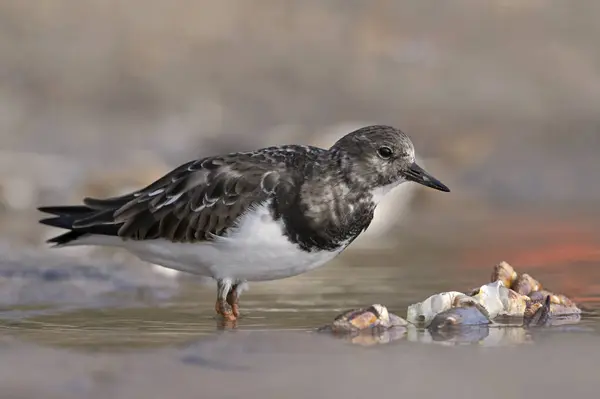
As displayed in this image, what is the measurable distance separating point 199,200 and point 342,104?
6.51 metres

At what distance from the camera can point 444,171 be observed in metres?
10.4

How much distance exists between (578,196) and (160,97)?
14.3ft

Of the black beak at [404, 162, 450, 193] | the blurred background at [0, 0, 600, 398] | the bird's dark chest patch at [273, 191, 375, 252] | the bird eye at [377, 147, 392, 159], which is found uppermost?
the blurred background at [0, 0, 600, 398]

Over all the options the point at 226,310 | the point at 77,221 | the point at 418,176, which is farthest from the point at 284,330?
the point at 77,221

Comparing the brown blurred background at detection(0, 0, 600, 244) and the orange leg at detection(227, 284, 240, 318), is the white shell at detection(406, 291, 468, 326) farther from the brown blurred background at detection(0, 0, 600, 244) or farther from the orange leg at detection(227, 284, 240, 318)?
the brown blurred background at detection(0, 0, 600, 244)

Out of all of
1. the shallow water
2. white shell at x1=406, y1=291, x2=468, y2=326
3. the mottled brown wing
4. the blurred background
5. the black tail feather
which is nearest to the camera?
Result: the shallow water

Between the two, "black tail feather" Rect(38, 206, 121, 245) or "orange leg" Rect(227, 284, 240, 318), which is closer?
"orange leg" Rect(227, 284, 240, 318)

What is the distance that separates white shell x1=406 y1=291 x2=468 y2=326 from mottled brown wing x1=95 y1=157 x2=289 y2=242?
2.48ft

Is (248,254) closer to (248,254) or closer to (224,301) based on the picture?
(248,254)

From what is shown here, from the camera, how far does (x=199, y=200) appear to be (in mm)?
5176

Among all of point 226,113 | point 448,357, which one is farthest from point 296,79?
point 448,357

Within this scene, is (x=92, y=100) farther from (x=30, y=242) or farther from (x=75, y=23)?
(x=30, y=242)

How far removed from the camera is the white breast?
191 inches

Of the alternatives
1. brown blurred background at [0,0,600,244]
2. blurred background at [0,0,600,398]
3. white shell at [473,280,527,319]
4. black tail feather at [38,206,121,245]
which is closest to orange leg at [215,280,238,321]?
black tail feather at [38,206,121,245]
